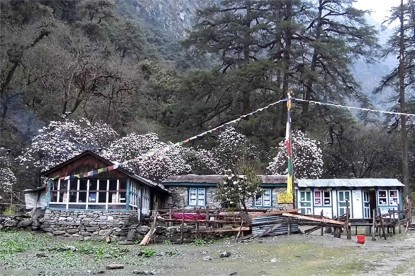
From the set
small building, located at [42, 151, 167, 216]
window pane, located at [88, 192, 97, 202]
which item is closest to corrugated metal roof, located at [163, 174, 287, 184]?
small building, located at [42, 151, 167, 216]

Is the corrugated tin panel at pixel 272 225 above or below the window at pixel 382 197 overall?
below

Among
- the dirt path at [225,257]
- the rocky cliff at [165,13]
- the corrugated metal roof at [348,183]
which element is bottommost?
the dirt path at [225,257]

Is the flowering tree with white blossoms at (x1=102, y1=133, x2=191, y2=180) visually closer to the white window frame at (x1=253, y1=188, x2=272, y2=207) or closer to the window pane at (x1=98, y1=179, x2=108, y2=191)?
the white window frame at (x1=253, y1=188, x2=272, y2=207)

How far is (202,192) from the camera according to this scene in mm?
36781

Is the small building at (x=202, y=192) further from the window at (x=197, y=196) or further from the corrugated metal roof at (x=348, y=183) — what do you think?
the corrugated metal roof at (x=348, y=183)

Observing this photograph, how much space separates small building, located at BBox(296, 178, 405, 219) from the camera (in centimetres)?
3384

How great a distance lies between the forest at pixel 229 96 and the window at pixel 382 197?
565cm

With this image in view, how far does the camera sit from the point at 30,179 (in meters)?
41.2

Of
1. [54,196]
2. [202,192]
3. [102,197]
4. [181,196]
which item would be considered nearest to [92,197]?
[102,197]

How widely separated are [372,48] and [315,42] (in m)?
5.30

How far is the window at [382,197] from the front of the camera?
1340 inches

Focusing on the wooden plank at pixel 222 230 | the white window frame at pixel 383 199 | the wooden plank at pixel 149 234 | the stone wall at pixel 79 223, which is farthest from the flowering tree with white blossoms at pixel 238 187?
the white window frame at pixel 383 199

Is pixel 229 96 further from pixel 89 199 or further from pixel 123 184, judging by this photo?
pixel 89 199

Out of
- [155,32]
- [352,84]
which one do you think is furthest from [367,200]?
Answer: [155,32]
